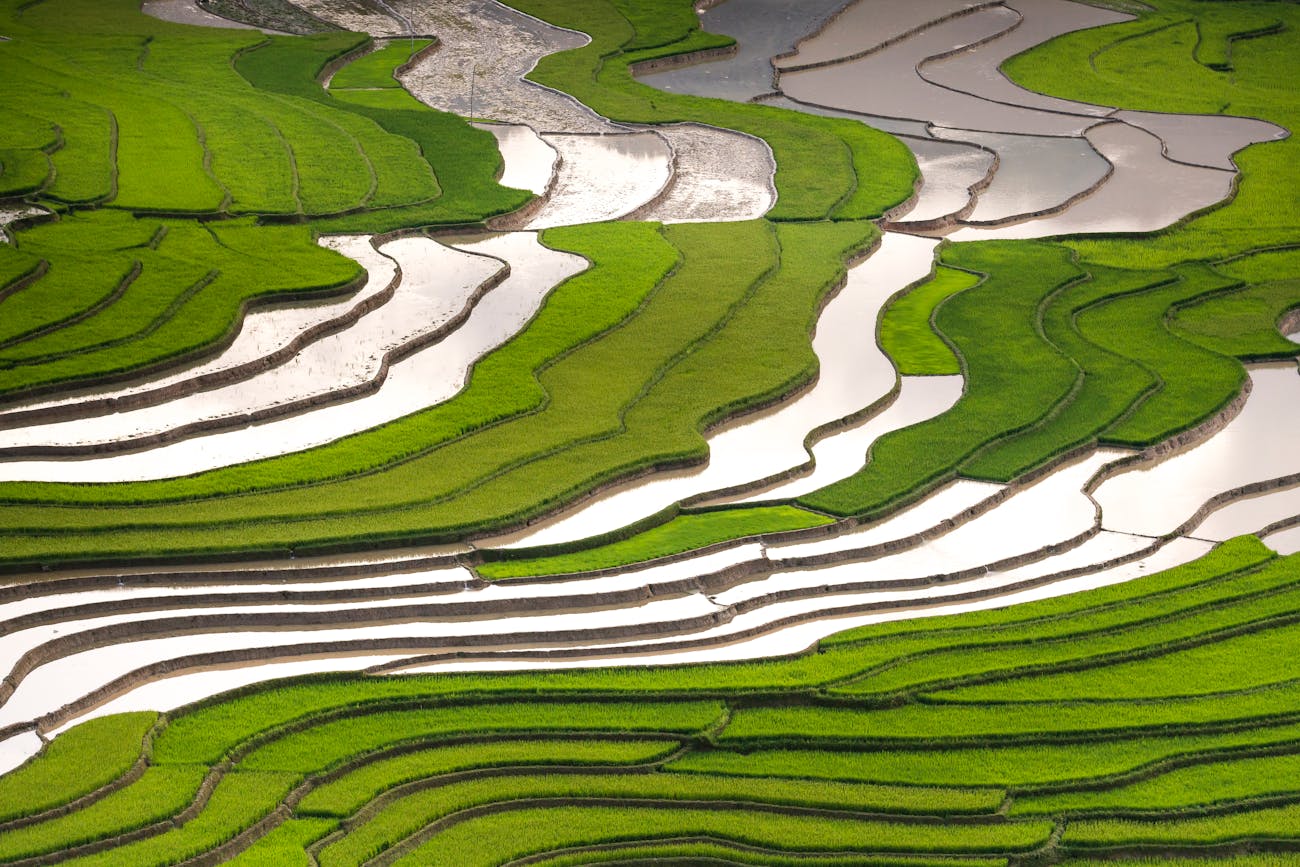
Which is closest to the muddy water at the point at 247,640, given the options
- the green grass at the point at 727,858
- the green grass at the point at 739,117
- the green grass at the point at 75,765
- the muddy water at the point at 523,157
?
the green grass at the point at 75,765

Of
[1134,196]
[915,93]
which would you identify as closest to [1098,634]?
[1134,196]

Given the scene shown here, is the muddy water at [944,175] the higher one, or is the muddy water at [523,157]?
the muddy water at [523,157]

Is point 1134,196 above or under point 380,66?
under

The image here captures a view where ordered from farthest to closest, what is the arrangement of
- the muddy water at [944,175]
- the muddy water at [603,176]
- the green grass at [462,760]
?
the muddy water at [944,175] → the muddy water at [603,176] → the green grass at [462,760]

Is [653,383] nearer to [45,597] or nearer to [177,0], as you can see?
[45,597]

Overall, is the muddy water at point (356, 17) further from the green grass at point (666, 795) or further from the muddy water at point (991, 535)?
the green grass at point (666, 795)

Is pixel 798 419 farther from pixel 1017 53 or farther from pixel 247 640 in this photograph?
pixel 1017 53
